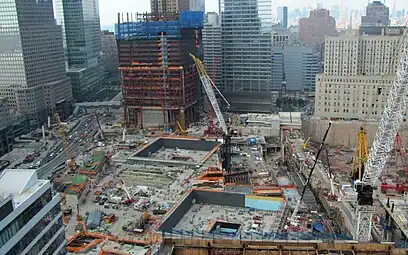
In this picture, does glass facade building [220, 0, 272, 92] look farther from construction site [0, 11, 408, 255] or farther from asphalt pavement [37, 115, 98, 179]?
asphalt pavement [37, 115, 98, 179]

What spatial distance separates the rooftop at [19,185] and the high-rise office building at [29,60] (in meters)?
66.6

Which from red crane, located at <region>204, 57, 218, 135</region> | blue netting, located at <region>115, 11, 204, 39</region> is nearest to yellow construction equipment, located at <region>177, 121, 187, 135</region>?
red crane, located at <region>204, 57, 218, 135</region>

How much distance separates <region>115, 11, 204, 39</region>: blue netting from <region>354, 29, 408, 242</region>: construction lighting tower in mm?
45716

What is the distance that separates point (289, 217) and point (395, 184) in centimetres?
2132

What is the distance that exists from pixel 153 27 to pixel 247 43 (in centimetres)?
2476

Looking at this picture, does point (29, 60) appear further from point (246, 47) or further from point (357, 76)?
point (357, 76)

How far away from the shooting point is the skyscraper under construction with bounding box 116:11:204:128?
3206 inches

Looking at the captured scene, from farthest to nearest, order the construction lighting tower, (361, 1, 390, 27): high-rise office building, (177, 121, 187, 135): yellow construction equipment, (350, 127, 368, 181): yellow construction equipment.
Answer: (361, 1, 390, 27): high-rise office building → (177, 121, 187, 135): yellow construction equipment → (350, 127, 368, 181): yellow construction equipment → the construction lighting tower

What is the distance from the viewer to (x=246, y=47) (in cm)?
9762

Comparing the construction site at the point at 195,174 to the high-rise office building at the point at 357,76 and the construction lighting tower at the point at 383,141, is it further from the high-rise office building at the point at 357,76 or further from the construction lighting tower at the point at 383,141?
the high-rise office building at the point at 357,76

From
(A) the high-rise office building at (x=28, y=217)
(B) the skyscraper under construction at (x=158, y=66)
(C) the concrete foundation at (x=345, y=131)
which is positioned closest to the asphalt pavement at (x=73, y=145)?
(B) the skyscraper under construction at (x=158, y=66)

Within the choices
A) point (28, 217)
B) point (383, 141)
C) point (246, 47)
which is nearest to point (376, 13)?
point (246, 47)

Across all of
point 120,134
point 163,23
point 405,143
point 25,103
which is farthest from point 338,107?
point 25,103

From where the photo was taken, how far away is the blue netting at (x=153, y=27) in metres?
81.2
